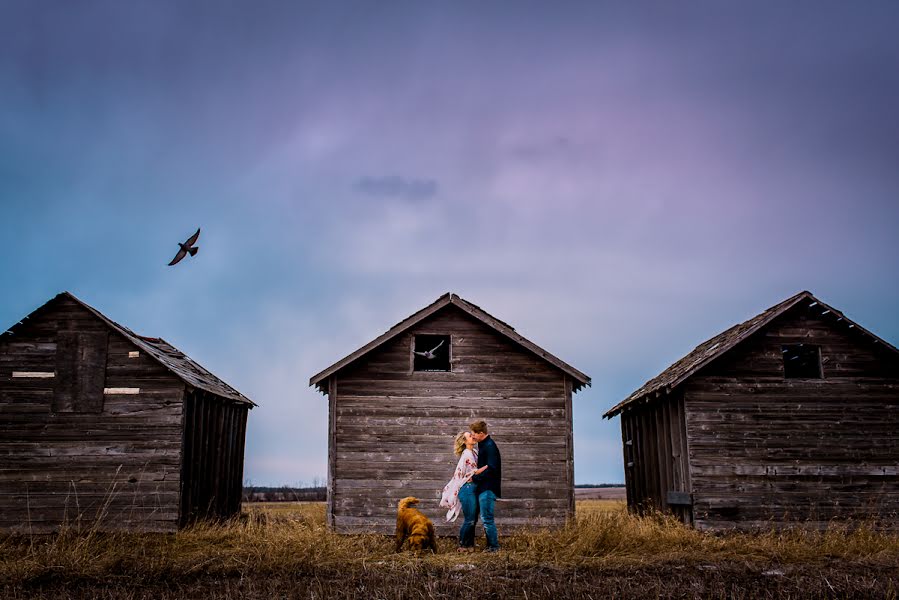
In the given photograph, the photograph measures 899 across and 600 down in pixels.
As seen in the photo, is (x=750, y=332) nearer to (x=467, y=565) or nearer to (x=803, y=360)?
(x=803, y=360)

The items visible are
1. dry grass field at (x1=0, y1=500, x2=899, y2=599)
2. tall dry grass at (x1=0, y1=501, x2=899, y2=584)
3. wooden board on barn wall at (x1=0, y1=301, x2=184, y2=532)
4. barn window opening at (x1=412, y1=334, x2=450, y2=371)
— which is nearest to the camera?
dry grass field at (x1=0, y1=500, x2=899, y2=599)

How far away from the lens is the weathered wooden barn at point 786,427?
18484mm

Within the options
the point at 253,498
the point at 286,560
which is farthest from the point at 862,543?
the point at 253,498

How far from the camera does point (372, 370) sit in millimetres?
19047

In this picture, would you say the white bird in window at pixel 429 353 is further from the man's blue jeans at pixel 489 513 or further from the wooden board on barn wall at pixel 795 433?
the wooden board on barn wall at pixel 795 433

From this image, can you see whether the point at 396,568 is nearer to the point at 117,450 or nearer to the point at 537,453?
the point at 537,453

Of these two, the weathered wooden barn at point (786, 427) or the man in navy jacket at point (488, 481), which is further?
the weathered wooden barn at point (786, 427)

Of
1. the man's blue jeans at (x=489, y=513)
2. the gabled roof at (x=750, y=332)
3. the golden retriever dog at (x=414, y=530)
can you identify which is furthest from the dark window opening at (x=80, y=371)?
the gabled roof at (x=750, y=332)

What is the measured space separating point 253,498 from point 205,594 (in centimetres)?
3720

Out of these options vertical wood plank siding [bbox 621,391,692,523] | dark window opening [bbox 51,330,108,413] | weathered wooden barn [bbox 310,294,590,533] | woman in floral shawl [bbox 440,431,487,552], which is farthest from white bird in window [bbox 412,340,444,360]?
dark window opening [bbox 51,330,108,413]

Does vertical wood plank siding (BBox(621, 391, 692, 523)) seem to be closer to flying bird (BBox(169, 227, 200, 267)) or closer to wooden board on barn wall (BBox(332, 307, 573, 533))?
wooden board on barn wall (BBox(332, 307, 573, 533))

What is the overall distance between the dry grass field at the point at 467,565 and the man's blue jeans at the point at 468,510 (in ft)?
1.92

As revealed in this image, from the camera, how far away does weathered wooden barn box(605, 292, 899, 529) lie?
1848 centimetres

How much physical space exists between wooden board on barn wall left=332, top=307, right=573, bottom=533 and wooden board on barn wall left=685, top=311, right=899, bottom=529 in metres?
3.40
